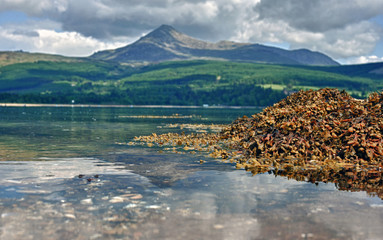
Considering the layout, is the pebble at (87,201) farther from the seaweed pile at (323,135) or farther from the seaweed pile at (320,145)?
the seaweed pile at (323,135)

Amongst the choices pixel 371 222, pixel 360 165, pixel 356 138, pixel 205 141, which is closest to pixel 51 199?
pixel 371 222

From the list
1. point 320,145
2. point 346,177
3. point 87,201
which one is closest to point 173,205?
point 87,201

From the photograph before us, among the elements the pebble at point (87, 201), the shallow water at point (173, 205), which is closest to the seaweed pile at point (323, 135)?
the shallow water at point (173, 205)

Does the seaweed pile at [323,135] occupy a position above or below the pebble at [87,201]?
A: above

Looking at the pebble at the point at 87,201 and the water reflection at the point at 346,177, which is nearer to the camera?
the pebble at the point at 87,201

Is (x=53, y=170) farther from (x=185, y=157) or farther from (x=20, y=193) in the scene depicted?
(x=185, y=157)

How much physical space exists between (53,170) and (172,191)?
6.41 m

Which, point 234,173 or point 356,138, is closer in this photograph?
point 234,173

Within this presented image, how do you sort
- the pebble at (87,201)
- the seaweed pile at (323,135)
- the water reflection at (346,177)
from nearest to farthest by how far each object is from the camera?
the pebble at (87,201)
the water reflection at (346,177)
the seaweed pile at (323,135)

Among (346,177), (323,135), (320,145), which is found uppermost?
(323,135)

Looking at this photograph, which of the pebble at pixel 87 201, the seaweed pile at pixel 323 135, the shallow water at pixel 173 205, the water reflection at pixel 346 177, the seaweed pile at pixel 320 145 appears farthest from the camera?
the seaweed pile at pixel 323 135

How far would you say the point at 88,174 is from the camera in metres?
15.2

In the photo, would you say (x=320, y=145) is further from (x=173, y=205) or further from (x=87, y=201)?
(x=87, y=201)

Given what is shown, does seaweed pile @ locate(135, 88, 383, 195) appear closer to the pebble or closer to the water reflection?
the water reflection
